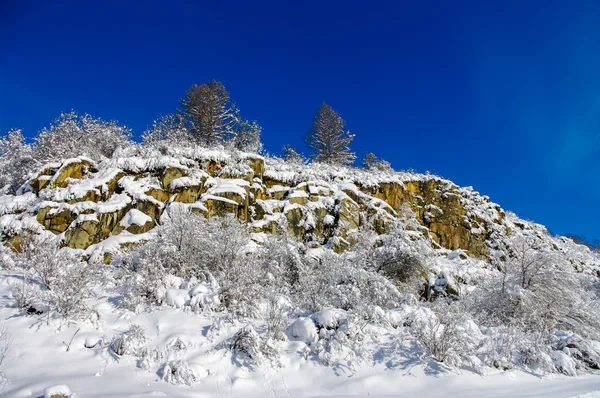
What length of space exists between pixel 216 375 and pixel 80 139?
868 inches

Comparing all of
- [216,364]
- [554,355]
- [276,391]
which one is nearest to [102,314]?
[216,364]

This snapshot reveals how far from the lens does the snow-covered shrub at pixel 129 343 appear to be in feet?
19.3

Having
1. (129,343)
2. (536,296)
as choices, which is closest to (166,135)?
(129,343)

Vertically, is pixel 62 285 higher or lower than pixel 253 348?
higher

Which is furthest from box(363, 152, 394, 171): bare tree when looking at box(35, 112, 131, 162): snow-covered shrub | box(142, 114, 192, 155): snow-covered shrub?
box(35, 112, 131, 162): snow-covered shrub

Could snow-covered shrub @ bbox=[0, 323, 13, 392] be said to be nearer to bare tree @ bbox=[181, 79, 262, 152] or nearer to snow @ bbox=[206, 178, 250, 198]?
snow @ bbox=[206, 178, 250, 198]

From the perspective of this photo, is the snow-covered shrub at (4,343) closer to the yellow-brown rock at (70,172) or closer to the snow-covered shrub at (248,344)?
the snow-covered shrub at (248,344)

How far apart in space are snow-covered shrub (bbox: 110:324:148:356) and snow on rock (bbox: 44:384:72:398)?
154 cm

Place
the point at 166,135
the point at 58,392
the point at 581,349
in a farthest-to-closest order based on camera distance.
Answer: the point at 166,135 → the point at 581,349 → the point at 58,392

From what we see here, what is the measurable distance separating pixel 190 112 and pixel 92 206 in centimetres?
1506

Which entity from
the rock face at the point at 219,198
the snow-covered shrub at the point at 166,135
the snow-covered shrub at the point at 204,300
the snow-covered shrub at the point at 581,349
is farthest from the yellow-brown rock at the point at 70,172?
the snow-covered shrub at the point at 581,349

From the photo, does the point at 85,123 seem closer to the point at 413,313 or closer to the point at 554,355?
the point at 413,313

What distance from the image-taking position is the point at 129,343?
5949 mm

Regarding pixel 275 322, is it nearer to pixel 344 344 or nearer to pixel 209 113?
pixel 344 344
